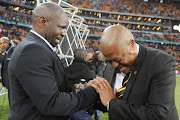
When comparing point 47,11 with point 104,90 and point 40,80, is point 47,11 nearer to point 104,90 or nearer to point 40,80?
point 40,80

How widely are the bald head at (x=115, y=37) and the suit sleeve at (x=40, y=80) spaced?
0.53 metres

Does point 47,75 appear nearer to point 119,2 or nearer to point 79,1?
point 79,1

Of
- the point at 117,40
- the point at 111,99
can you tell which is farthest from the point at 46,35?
the point at 111,99

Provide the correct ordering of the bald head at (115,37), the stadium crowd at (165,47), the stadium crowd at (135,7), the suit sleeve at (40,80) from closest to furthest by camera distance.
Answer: the suit sleeve at (40,80) < the bald head at (115,37) < the stadium crowd at (165,47) < the stadium crowd at (135,7)

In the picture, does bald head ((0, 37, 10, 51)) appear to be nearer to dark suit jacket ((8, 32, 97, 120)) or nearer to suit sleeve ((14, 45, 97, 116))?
dark suit jacket ((8, 32, 97, 120))

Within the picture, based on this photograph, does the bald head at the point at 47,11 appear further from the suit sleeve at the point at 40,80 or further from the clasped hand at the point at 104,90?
the clasped hand at the point at 104,90

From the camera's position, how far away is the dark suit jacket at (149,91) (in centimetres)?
134

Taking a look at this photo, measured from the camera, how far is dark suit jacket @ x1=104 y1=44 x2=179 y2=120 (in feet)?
4.41

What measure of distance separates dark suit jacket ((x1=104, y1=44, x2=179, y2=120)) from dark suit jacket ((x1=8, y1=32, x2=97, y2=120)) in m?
0.37

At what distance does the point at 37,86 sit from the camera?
125 cm

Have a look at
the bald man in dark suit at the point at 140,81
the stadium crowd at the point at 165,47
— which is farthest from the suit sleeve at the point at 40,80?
the stadium crowd at the point at 165,47

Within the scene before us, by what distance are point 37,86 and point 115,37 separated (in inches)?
30.7

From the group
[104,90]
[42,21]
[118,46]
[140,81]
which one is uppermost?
[42,21]

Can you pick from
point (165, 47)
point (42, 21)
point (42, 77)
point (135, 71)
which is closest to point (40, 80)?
point (42, 77)
